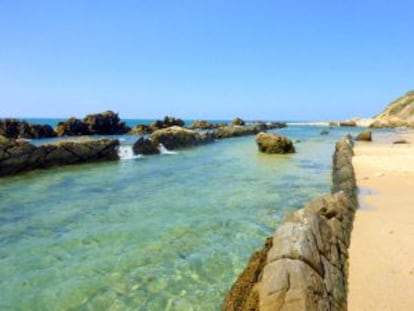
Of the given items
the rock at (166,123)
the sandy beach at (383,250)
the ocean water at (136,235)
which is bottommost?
the ocean water at (136,235)

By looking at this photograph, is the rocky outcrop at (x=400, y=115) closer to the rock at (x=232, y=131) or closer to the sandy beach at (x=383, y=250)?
the rock at (x=232, y=131)

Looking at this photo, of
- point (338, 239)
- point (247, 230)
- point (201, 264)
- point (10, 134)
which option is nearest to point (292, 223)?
point (338, 239)

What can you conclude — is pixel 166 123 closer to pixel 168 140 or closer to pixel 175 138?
pixel 175 138

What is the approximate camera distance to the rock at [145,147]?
29.4 metres

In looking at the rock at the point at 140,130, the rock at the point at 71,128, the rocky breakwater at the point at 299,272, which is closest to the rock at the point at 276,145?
the rocky breakwater at the point at 299,272

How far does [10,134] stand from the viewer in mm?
50094

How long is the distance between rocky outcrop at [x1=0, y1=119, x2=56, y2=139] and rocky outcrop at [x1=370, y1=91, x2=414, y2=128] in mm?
69200

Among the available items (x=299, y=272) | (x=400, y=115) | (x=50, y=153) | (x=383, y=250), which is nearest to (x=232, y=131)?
(x=50, y=153)

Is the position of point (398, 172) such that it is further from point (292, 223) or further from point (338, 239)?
point (292, 223)

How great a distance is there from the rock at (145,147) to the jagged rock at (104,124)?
3234 centimetres

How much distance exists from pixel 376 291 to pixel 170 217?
6049 mm

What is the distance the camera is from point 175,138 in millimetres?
35844

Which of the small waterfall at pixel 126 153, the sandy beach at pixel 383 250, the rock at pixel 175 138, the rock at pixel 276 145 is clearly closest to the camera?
the sandy beach at pixel 383 250

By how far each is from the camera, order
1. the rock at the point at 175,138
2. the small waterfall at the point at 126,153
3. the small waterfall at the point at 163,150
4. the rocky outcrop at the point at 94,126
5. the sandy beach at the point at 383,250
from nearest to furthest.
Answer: the sandy beach at the point at 383,250
the small waterfall at the point at 126,153
the small waterfall at the point at 163,150
the rock at the point at 175,138
the rocky outcrop at the point at 94,126
